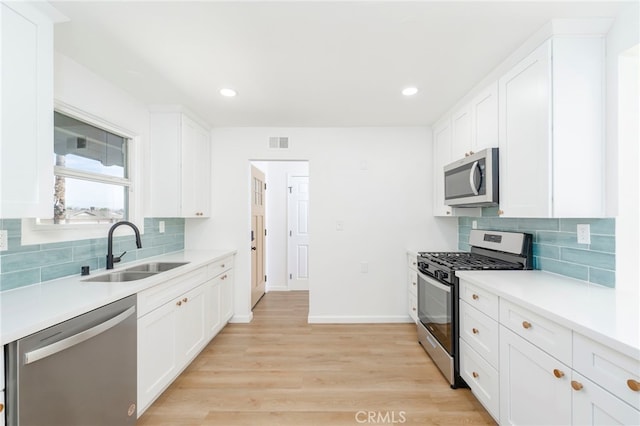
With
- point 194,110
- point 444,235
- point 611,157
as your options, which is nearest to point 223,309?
point 194,110

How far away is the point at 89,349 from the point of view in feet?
4.27

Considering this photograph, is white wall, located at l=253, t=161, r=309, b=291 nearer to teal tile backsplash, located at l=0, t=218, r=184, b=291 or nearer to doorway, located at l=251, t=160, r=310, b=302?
doorway, located at l=251, t=160, r=310, b=302

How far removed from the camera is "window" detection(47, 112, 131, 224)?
1840mm

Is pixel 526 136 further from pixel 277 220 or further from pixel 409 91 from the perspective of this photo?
pixel 277 220

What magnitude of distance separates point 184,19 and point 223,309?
→ 2.64 meters

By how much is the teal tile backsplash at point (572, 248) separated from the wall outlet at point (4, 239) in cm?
341

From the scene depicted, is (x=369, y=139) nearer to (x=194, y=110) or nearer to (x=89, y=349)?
(x=194, y=110)

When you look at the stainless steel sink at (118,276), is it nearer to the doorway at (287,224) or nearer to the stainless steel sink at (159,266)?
the stainless steel sink at (159,266)

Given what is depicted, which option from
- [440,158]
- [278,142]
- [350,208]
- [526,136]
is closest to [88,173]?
[278,142]

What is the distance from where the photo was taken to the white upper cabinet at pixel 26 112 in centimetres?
122

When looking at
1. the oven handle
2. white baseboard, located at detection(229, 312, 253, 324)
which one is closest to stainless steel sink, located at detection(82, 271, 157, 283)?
white baseboard, located at detection(229, 312, 253, 324)

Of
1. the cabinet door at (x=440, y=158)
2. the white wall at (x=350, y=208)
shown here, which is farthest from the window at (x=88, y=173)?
the cabinet door at (x=440, y=158)

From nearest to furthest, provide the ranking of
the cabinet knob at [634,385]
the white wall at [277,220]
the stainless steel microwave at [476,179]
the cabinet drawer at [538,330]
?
the cabinet knob at [634,385]
the cabinet drawer at [538,330]
the stainless steel microwave at [476,179]
the white wall at [277,220]

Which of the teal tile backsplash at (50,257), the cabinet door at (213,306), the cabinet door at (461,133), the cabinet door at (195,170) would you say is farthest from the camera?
the cabinet door at (195,170)
